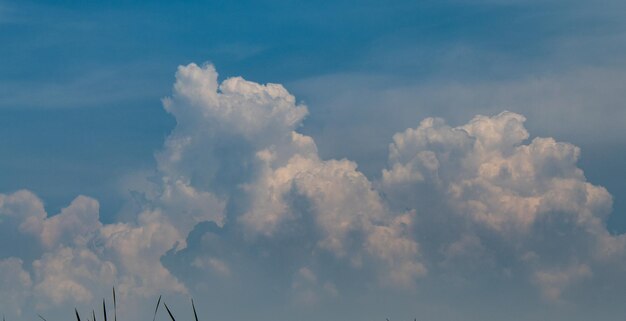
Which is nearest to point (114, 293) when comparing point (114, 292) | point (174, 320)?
point (114, 292)

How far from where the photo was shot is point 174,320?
2.53m

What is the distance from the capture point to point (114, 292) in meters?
3.75

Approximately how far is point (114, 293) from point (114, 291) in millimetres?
68

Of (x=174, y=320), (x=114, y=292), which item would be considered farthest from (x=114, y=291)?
(x=174, y=320)

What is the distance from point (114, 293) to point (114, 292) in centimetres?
4

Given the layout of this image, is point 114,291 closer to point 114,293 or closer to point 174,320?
point 114,293

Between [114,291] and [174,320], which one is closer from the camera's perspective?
[174,320]

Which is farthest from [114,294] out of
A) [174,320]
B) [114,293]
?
[174,320]

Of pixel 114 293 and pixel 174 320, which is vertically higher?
pixel 174 320

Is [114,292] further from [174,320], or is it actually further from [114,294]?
[174,320]

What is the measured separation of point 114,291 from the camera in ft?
12.4

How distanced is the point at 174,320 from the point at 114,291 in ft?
14.0

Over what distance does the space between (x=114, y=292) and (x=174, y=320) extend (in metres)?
4.23

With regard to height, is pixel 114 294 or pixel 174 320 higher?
pixel 174 320
